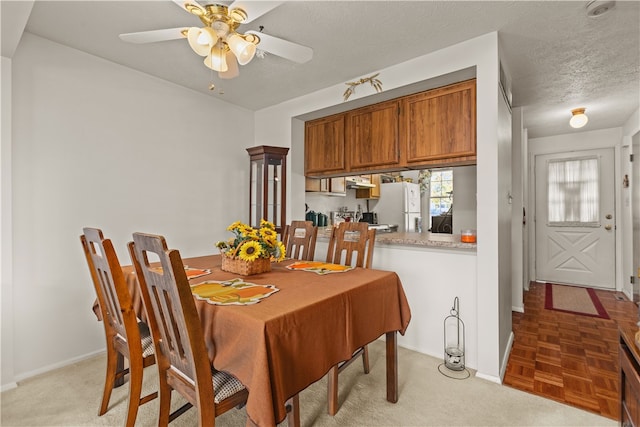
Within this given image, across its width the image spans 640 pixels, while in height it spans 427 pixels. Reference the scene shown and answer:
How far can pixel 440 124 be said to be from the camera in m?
2.60

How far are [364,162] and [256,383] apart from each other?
242cm

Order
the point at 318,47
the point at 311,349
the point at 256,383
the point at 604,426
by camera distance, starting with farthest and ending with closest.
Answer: the point at 318,47, the point at 604,426, the point at 311,349, the point at 256,383

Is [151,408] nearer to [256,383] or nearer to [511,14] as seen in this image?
[256,383]

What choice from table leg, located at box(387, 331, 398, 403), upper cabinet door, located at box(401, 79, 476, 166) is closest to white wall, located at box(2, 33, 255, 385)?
upper cabinet door, located at box(401, 79, 476, 166)

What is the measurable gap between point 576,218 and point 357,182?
346cm

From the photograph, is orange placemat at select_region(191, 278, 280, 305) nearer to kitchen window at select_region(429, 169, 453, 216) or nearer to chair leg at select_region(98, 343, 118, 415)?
chair leg at select_region(98, 343, 118, 415)

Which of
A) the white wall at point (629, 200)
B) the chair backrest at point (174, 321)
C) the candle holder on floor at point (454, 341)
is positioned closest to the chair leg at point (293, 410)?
the chair backrest at point (174, 321)

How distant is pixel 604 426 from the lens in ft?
5.62

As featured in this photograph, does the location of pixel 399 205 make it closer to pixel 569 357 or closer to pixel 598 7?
pixel 569 357

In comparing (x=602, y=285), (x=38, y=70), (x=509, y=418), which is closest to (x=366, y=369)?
(x=509, y=418)

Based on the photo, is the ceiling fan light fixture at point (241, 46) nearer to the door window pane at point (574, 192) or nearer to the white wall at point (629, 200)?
the white wall at point (629, 200)

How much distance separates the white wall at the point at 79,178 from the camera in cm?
224

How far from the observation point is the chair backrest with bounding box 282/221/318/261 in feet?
8.47

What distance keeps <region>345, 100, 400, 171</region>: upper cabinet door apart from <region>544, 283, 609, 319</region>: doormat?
291 centimetres
